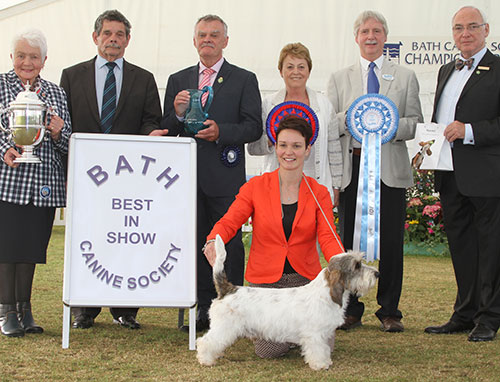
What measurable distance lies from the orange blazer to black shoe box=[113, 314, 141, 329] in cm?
96

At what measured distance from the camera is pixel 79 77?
13.9ft

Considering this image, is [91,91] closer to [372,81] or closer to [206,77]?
[206,77]

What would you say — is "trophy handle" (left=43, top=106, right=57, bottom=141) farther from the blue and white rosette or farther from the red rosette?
the blue and white rosette

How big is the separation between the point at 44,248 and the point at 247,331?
4.76ft

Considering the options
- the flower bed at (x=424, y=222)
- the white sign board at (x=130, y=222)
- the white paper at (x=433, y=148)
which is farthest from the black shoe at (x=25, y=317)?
the flower bed at (x=424, y=222)

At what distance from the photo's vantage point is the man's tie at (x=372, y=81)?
4.41 m

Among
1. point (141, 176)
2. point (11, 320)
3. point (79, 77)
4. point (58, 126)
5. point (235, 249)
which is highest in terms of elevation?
point (79, 77)

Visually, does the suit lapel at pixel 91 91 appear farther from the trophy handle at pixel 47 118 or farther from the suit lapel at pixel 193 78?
the suit lapel at pixel 193 78

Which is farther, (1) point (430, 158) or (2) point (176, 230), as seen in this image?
(1) point (430, 158)

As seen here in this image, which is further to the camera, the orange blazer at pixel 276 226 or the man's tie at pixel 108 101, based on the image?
the man's tie at pixel 108 101

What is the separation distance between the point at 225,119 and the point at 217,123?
3.0 inches

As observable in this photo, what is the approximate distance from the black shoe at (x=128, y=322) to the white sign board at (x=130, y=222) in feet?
1.93

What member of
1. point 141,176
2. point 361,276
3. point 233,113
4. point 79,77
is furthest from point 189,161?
point 361,276

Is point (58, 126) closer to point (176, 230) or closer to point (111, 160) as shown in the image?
point (111, 160)
